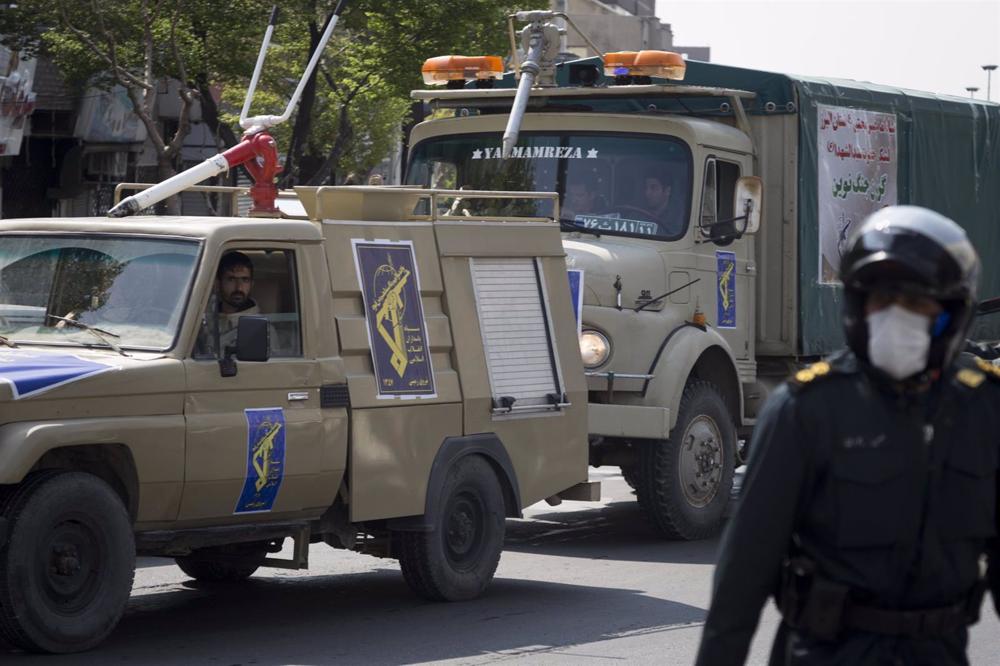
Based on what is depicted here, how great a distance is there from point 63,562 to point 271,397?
1.30 meters

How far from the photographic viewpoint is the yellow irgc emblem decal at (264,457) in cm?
803

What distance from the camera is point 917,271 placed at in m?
3.48

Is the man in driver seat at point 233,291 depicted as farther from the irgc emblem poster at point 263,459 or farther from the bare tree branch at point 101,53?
the bare tree branch at point 101,53

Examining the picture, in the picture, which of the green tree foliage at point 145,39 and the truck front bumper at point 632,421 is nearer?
the truck front bumper at point 632,421

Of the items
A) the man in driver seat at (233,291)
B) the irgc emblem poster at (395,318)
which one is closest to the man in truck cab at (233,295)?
the man in driver seat at (233,291)

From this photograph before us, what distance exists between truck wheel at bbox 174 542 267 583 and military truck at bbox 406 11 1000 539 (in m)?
2.57

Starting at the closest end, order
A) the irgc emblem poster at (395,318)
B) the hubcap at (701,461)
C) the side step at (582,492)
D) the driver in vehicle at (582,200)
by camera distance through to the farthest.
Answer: the irgc emblem poster at (395,318) < the side step at (582,492) < the hubcap at (701,461) < the driver in vehicle at (582,200)

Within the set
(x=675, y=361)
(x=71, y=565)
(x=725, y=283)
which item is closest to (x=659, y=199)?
(x=725, y=283)

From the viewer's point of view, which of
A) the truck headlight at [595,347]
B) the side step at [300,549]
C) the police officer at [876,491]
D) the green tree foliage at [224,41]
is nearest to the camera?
the police officer at [876,491]

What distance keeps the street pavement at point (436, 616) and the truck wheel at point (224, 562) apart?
8 cm

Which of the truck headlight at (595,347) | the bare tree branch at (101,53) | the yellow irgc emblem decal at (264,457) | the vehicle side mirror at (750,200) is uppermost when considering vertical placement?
the bare tree branch at (101,53)

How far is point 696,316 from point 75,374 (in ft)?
18.2

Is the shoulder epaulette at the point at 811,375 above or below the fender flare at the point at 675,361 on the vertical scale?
above

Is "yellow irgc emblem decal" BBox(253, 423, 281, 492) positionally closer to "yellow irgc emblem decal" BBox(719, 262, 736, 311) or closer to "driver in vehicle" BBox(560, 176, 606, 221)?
"driver in vehicle" BBox(560, 176, 606, 221)
